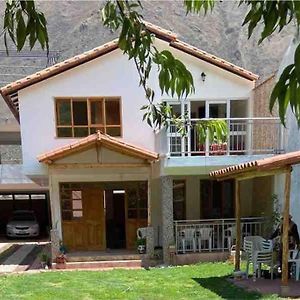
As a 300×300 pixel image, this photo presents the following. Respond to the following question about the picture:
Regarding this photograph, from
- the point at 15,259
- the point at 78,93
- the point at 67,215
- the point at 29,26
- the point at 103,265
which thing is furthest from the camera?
the point at 15,259

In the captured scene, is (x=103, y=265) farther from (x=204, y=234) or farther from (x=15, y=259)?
(x=15, y=259)

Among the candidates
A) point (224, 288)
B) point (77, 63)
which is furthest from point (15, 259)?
point (224, 288)

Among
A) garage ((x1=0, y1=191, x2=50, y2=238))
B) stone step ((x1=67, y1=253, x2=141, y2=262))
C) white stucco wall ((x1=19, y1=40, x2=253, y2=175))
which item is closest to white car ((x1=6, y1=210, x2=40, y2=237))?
garage ((x1=0, y1=191, x2=50, y2=238))

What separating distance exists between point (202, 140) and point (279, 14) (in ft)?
3.40

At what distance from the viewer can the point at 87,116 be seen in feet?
49.6

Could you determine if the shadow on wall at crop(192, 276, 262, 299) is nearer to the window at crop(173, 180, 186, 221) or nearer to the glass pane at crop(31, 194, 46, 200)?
the window at crop(173, 180, 186, 221)

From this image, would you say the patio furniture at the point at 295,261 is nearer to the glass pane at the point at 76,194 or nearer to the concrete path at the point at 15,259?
the glass pane at the point at 76,194

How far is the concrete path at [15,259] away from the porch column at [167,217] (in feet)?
15.2

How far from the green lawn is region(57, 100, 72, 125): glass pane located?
488 cm

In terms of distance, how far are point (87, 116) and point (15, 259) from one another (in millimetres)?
5622

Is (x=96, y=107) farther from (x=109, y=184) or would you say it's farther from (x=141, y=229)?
(x=141, y=229)

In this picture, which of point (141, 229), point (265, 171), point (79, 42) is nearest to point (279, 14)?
point (265, 171)

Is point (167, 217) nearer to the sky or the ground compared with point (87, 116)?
nearer to the ground

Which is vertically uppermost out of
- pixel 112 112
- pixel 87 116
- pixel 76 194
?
pixel 112 112
